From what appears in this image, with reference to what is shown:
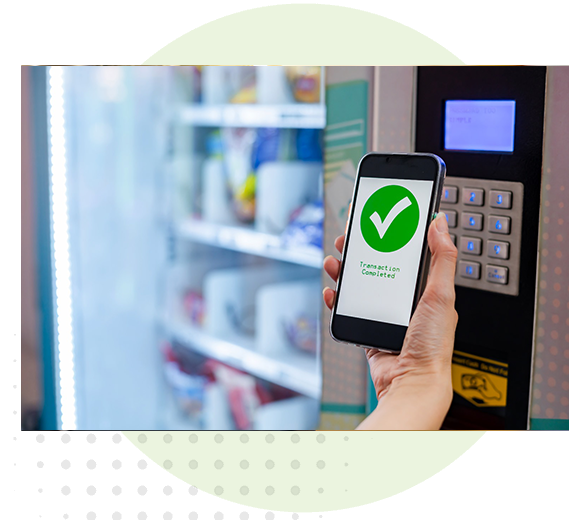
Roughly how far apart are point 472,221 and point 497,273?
0.07m

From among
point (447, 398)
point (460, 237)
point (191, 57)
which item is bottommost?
point (447, 398)

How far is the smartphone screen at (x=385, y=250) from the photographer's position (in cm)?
74

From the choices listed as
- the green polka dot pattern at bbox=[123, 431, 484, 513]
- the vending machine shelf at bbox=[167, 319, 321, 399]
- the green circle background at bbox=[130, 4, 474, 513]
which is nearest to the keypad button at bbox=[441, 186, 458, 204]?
the green circle background at bbox=[130, 4, 474, 513]

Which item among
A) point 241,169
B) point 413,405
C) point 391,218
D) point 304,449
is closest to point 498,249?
point 391,218

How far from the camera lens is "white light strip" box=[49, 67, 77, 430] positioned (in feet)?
5.44

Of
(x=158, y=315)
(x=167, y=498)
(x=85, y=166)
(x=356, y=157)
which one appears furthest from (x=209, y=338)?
(x=356, y=157)

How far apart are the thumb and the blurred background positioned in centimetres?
68

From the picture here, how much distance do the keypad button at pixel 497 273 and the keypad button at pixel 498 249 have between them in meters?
0.01

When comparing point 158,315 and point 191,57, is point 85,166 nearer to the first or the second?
point 158,315

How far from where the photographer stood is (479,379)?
0.80 m

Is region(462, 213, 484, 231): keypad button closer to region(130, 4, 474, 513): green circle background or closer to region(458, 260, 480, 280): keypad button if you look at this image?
region(458, 260, 480, 280): keypad button

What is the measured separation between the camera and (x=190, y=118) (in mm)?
1836

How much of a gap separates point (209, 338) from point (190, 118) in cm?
66

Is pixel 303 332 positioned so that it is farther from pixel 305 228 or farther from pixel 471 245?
pixel 471 245
